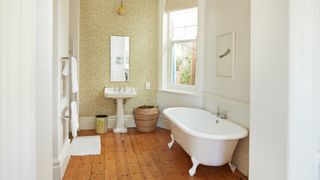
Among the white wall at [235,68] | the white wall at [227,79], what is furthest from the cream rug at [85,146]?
the white wall at [235,68]

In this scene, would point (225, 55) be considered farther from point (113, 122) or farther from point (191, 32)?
point (113, 122)

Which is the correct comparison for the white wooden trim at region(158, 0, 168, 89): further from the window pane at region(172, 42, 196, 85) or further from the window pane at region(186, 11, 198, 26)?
the window pane at region(186, 11, 198, 26)

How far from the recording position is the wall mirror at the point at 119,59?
450cm

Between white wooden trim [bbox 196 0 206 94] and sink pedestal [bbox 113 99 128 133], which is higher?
white wooden trim [bbox 196 0 206 94]

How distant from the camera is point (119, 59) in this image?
14.9 ft

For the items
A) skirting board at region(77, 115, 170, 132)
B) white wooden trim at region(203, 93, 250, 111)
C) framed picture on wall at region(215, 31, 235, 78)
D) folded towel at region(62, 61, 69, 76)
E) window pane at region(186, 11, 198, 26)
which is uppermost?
window pane at region(186, 11, 198, 26)

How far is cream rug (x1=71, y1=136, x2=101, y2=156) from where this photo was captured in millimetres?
3217

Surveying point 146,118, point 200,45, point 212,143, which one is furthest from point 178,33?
point 212,143

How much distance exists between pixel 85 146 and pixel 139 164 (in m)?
1.08
